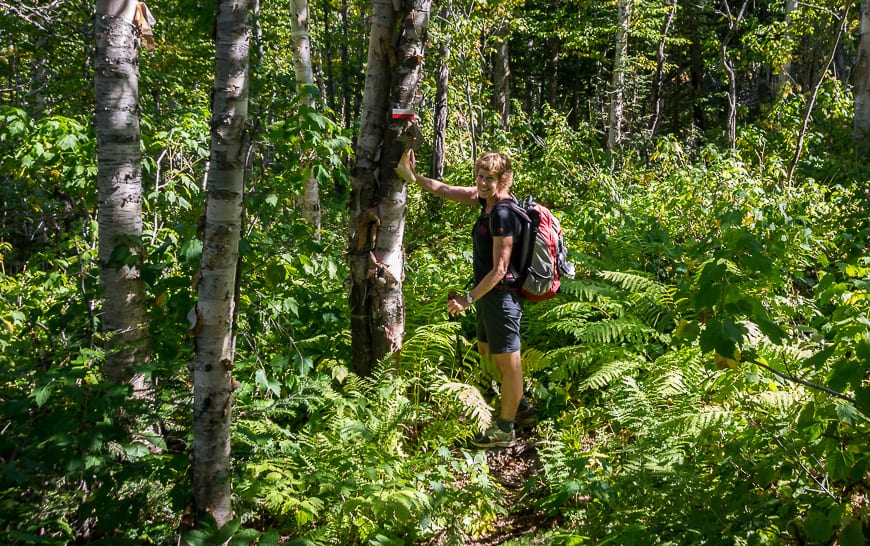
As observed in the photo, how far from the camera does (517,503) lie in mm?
3971

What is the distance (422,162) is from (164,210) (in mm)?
10161

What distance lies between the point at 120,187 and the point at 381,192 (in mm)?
1737

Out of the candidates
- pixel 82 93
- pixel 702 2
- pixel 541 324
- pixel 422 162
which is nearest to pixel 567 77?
pixel 702 2

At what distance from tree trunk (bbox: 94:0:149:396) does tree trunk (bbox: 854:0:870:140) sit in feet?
42.0

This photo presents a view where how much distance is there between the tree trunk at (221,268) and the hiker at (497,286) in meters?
1.75

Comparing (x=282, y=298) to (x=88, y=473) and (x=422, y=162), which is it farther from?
(x=422, y=162)

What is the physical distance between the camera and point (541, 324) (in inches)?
210

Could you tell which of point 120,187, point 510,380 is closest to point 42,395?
point 120,187

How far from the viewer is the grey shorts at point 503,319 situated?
14.2ft

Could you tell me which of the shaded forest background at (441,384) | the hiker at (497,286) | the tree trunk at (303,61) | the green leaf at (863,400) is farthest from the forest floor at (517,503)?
the tree trunk at (303,61)

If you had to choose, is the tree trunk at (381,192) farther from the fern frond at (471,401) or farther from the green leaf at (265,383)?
the green leaf at (265,383)

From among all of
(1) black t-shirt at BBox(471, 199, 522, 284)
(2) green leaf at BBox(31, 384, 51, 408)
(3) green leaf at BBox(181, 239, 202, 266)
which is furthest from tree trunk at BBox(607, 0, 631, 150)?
(2) green leaf at BBox(31, 384, 51, 408)

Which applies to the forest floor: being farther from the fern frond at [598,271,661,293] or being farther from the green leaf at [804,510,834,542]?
the fern frond at [598,271,661,293]

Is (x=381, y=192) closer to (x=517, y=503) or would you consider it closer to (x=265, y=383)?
(x=265, y=383)
